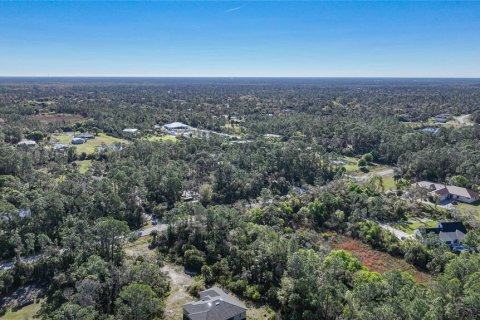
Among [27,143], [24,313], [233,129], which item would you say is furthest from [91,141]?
[24,313]

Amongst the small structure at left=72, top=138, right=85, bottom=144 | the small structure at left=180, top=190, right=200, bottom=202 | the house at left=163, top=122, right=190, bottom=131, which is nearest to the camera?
the small structure at left=180, top=190, right=200, bottom=202

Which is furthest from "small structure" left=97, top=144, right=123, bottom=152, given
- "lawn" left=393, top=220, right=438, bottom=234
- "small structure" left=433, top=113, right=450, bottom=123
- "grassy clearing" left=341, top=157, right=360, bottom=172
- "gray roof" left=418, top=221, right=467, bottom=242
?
"small structure" left=433, top=113, right=450, bottom=123

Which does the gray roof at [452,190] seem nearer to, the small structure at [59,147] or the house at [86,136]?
the small structure at [59,147]

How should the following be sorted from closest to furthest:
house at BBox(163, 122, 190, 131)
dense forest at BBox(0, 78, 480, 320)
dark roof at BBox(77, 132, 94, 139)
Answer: dense forest at BBox(0, 78, 480, 320) < dark roof at BBox(77, 132, 94, 139) < house at BBox(163, 122, 190, 131)

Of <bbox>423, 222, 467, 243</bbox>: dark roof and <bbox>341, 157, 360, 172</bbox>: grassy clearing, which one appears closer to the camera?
<bbox>423, 222, 467, 243</bbox>: dark roof

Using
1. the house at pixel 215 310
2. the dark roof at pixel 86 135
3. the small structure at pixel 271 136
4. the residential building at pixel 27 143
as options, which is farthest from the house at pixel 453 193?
the residential building at pixel 27 143

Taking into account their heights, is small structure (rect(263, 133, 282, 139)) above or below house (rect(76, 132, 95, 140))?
above

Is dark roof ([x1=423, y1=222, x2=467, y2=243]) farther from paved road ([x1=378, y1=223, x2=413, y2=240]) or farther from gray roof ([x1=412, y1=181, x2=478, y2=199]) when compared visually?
gray roof ([x1=412, y1=181, x2=478, y2=199])

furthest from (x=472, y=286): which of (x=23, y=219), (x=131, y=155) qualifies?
(x=131, y=155)
